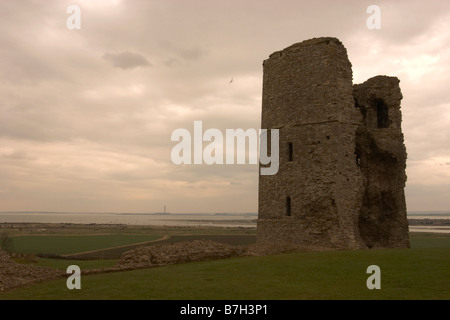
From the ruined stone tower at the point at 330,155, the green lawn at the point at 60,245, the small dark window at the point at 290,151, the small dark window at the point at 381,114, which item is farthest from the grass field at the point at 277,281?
the green lawn at the point at 60,245

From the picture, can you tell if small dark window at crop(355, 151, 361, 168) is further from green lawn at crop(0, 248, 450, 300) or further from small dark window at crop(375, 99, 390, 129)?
green lawn at crop(0, 248, 450, 300)

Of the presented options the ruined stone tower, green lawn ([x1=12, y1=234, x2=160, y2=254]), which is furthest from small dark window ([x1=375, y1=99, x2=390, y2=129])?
green lawn ([x1=12, y1=234, x2=160, y2=254])

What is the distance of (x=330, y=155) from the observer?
1916 centimetres

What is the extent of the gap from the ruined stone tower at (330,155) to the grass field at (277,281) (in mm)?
5717

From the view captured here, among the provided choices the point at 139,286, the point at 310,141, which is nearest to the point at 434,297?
the point at 139,286

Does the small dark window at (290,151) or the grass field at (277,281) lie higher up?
the small dark window at (290,151)

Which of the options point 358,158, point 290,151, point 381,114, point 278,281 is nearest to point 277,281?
point 278,281

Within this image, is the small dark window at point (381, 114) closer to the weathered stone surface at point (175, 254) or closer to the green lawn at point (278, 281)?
the green lawn at point (278, 281)

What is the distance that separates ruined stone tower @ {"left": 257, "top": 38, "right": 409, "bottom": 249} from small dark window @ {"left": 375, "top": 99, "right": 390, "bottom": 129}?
0.17 ft

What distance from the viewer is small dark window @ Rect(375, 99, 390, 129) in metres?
21.6

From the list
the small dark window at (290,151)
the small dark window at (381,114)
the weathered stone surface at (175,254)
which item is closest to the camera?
the weathered stone surface at (175,254)

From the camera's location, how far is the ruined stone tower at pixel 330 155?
19.2m
